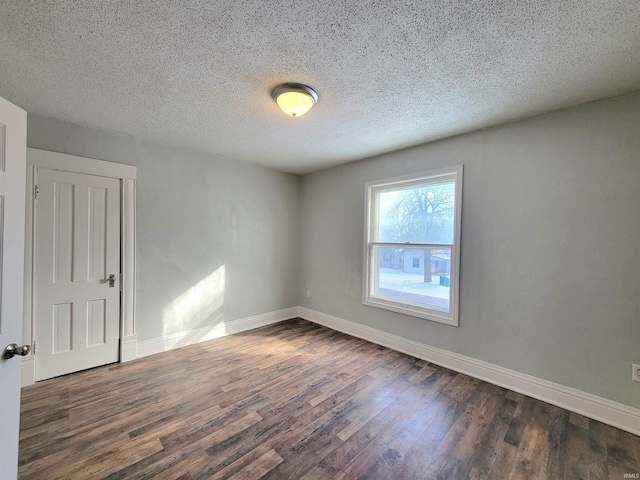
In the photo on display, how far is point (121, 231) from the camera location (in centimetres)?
284

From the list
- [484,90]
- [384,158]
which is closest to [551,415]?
[484,90]

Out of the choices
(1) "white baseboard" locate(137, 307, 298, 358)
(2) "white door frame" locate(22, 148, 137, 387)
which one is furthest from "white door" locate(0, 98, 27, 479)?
(1) "white baseboard" locate(137, 307, 298, 358)

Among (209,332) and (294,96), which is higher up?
(294,96)

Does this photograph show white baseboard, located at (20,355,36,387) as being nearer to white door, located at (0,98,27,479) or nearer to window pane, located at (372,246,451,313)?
white door, located at (0,98,27,479)

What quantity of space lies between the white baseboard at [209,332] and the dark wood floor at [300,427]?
0.32 meters

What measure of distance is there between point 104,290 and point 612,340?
4540 millimetres

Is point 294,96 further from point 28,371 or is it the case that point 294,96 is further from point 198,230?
point 28,371

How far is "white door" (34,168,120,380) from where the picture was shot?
2451 millimetres

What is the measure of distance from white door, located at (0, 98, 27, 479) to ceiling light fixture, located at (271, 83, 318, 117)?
139 cm

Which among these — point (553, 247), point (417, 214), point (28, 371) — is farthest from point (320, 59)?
point (28, 371)

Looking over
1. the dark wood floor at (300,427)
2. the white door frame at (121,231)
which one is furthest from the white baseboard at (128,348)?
the dark wood floor at (300,427)

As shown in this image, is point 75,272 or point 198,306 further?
point 198,306

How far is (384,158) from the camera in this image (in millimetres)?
3432

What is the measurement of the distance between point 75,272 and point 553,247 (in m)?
4.42
